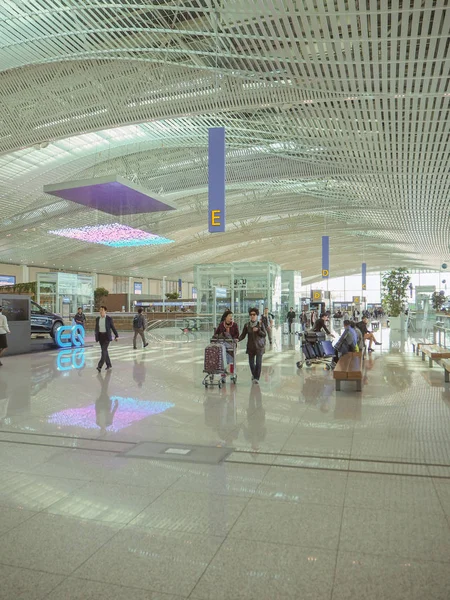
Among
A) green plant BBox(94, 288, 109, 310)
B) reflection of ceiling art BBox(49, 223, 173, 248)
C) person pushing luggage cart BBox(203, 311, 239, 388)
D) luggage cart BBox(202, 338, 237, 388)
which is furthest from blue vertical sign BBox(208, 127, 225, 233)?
green plant BBox(94, 288, 109, 310)

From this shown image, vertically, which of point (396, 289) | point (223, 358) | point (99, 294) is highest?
point (396, 289)

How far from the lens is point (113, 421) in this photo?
21.4 ft

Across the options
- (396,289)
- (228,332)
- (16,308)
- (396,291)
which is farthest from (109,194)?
(396,291)

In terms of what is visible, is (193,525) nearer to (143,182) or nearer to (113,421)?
(113,421)

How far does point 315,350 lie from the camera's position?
1227cm

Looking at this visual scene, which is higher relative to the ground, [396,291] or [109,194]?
[109,194]

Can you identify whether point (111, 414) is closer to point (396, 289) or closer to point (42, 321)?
point (42, 321)

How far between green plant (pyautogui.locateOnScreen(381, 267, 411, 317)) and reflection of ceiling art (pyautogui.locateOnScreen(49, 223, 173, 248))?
13309 millimetres

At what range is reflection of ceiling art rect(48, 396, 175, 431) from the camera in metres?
6.36

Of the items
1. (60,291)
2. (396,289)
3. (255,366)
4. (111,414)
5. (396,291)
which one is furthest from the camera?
(396,291)

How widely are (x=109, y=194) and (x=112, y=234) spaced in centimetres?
712

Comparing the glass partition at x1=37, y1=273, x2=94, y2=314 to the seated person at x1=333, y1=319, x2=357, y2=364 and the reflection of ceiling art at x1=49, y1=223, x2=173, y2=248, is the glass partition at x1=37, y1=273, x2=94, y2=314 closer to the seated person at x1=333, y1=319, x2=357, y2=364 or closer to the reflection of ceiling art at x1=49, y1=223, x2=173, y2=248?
the reflection of ceiling art at x1=49, y1=223, x2=173, y2=248

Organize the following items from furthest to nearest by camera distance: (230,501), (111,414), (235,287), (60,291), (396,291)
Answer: (396,291) → (60,291) → (235,287) → (111,414) → (230,501)

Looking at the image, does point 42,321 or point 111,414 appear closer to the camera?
point 111,414
